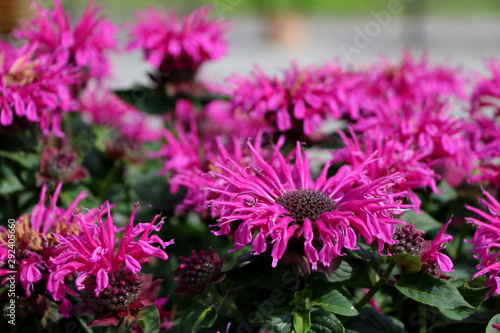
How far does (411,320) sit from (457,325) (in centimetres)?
11

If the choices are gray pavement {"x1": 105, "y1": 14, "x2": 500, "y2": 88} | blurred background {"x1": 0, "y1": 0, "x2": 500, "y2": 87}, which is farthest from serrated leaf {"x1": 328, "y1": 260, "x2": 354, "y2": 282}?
gray pavement {"x1": 105, "y1": 14, "x2": 500, "y2": 88}

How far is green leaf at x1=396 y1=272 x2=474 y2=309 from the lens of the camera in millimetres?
1130

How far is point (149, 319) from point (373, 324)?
44 centimetres

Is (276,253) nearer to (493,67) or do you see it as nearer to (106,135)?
(493,67)

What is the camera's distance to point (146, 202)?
1.90 m

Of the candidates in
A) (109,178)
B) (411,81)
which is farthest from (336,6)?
(109,178)

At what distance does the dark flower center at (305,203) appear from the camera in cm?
118

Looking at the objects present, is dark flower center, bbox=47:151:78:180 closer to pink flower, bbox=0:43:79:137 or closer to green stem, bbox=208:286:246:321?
pink flower, bbox=0:43:79:137

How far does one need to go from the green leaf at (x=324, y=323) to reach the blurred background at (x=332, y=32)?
6085 millimetres

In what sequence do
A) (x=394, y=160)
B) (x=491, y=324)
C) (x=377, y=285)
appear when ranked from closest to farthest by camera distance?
1. (x=491, y=324)
2. (x=377, y=285)
3. (x=394, y=160)

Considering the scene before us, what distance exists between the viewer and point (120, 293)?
1207 mm

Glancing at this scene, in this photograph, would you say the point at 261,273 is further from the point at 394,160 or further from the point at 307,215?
the point at 394,160

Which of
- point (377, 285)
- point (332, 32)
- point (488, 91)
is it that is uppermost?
point (488, 91)

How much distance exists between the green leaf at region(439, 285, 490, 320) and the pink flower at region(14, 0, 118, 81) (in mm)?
1252
